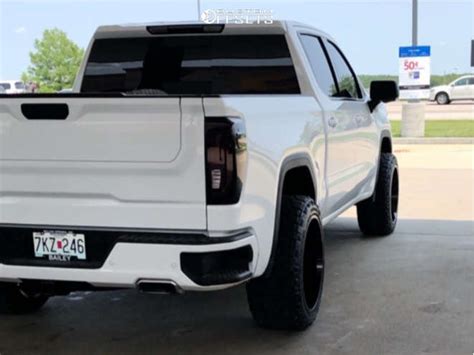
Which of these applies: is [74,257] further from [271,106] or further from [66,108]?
[271,106]

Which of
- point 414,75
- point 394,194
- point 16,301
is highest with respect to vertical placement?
point 16,301

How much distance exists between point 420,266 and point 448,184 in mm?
4831

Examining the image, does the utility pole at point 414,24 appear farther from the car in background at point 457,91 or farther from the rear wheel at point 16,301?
the car in background at point 457,91

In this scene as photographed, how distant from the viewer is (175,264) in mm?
3303

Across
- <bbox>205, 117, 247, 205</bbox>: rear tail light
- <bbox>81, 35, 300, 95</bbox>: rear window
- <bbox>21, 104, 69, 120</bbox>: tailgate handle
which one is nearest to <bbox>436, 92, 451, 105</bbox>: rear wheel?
<bbox>81, 35, 300, 95</bbox>: rear window

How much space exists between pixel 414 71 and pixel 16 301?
13.6 metres

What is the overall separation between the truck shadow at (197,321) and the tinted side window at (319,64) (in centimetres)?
146

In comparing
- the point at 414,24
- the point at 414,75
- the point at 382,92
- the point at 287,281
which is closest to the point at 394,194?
the point at 382,92

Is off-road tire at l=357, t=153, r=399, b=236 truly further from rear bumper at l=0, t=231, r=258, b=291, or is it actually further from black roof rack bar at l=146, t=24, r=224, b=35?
rear bumper at l=0, t=231, r=258, b=291

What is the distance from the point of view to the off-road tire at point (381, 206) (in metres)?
6.73

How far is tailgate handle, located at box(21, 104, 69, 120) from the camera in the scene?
11.3ft

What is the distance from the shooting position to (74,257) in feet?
11.4

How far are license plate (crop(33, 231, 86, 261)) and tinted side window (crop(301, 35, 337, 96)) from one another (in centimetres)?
241

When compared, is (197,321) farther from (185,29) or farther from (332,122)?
(185,29)
